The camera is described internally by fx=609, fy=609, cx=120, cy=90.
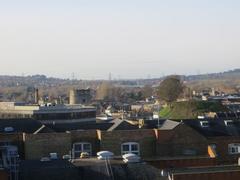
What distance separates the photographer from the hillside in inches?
3932

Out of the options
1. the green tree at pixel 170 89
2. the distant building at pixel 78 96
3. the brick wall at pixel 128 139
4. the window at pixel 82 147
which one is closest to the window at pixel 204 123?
the brick wall at pixel 128 139

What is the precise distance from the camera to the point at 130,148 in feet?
164

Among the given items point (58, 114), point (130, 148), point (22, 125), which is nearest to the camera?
point (130, 148)

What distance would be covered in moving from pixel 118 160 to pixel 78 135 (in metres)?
11.9

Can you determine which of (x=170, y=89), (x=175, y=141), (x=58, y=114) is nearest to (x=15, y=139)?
(x=175, y=141)

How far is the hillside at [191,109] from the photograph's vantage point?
99869mm

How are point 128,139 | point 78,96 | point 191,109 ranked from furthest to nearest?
point 78,96 < point 191,109 < point 128,139

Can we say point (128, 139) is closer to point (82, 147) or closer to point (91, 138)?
point (91, 138)

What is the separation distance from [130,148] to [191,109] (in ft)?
170

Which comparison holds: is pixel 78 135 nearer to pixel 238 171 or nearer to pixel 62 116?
pixel 238 171

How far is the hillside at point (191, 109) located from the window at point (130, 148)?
4932 cm

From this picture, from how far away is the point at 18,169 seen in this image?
35.1 meters

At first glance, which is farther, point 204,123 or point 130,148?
point 204,123

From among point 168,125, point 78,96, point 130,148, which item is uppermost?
point 78,96
